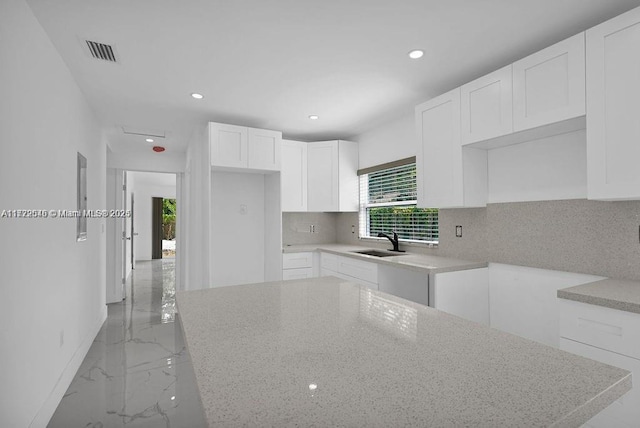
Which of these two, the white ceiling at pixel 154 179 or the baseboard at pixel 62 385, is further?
the white ceiling at pixel 154 179

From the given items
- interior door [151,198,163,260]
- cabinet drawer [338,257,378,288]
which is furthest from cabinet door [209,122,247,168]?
interior door [151,198,163,260]

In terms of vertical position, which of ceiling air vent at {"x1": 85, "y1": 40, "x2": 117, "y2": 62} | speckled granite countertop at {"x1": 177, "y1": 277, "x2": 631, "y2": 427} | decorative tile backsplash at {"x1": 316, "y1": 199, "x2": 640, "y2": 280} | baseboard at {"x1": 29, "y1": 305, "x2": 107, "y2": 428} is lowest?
baseboard at {"x1": 29, "y1": 305, "x2": 107, "y2": 428}

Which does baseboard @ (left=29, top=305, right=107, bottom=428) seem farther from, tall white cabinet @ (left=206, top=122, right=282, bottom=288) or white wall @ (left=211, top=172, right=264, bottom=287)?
white wall @ (left=211, top=172, right=264, bottom=287)

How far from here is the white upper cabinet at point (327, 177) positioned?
4367 mm

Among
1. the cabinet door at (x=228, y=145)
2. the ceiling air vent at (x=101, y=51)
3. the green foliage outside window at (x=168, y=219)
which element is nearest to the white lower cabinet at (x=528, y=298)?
the cabinet door at (x=228, y=145)

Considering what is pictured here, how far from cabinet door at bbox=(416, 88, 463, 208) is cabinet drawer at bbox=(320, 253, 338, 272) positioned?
1.26 meters

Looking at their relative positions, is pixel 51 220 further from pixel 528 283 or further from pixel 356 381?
pixel 528 283

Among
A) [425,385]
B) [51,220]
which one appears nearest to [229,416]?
[425,385]

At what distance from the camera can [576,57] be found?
6.31 feet

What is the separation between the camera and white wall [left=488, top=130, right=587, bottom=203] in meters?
2.27

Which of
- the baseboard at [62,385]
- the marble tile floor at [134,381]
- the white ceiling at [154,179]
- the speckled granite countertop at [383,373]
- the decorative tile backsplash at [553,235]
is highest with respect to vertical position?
the white ceiling at [154,179]

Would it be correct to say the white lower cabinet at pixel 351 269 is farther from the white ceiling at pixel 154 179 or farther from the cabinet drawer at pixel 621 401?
the white ceiling at pixel 154 179

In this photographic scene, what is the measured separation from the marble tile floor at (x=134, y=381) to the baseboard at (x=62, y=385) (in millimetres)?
44

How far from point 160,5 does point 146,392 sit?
2.59 metres
